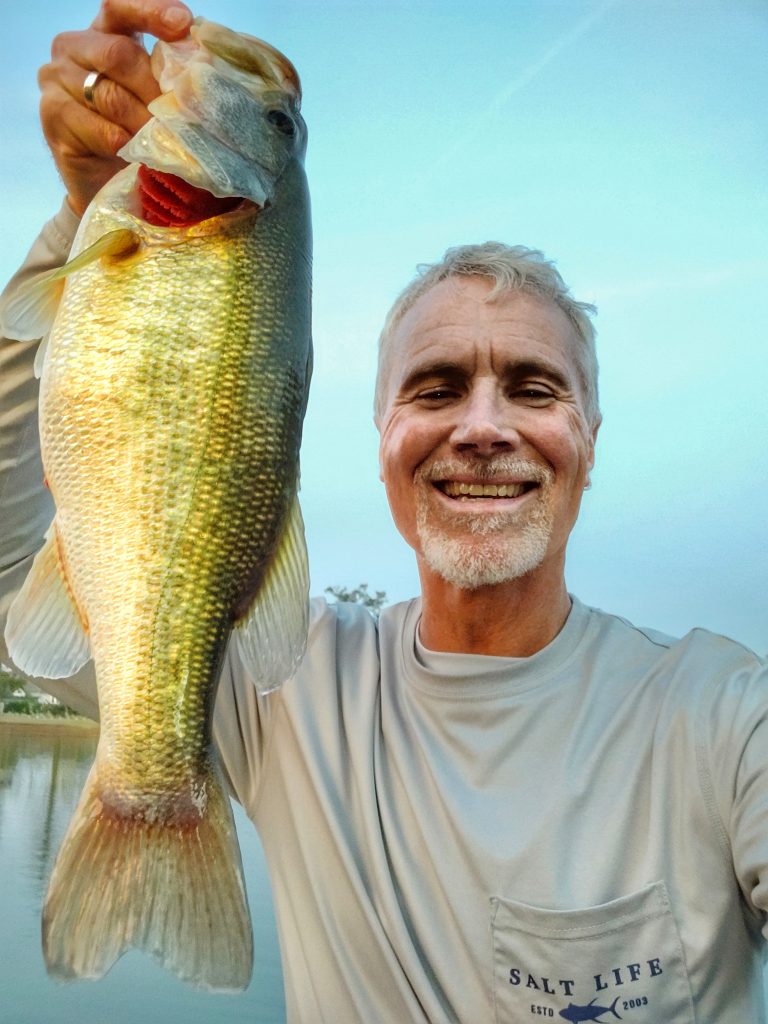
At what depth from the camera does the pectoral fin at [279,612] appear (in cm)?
140

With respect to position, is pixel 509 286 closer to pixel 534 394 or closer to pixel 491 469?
pixel 534 394

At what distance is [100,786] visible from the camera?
1.37m

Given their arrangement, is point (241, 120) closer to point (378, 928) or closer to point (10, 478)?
point (10, 478)

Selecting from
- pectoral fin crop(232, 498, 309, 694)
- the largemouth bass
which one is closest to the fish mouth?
the largemouth bass

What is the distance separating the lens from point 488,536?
2.10m

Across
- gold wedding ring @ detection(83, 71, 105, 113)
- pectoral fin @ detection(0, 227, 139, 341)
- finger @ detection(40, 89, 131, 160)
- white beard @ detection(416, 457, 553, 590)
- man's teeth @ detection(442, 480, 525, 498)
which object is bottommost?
white beard @ detection(416, 457, 553, 590)

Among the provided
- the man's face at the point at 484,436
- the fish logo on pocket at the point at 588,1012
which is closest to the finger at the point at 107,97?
the man's face at the point at 484,436

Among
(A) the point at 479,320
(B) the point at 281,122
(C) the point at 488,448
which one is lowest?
(C) the point at 488,448

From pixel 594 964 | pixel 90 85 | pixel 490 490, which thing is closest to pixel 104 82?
pixel 90 85

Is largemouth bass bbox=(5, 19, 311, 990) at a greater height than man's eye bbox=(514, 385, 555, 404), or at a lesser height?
lesser

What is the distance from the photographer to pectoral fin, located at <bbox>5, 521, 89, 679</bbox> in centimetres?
136

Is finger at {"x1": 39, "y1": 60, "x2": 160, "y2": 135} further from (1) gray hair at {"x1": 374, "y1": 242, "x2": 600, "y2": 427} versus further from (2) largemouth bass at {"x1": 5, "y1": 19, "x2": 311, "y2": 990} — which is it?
(1) gray hair at {"x1": 374, "y1": 242, "x2": 600, "y2": 427}

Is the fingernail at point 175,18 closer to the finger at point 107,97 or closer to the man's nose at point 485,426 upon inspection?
the finger at point 107,97

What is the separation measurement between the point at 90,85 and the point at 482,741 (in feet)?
4.64
